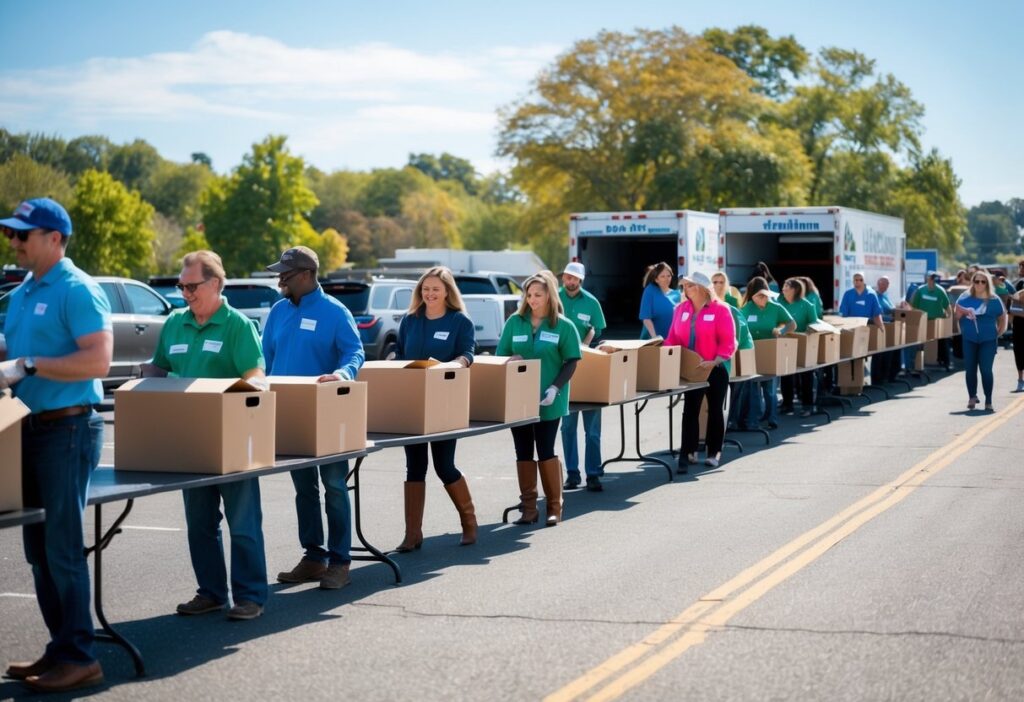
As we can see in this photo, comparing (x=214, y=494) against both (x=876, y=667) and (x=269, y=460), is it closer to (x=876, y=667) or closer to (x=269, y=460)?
(x=269, y=460)

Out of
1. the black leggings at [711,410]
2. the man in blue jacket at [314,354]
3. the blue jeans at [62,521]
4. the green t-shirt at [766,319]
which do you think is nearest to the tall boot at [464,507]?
the man in blue jacket at [314,354]

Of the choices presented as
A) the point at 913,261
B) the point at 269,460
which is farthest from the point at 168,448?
the point at 913,261

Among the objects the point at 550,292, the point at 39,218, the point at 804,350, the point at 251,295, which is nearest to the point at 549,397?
the point at 550,292

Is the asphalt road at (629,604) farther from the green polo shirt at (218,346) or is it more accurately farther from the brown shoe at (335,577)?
the green polo shirt at (218,346)

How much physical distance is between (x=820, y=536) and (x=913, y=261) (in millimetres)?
65528

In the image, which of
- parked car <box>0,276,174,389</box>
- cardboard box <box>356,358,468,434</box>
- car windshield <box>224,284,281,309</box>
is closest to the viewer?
cardboard box <box>356,358,468,434</box>

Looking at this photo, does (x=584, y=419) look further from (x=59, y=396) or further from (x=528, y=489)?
(x=59, y=396)

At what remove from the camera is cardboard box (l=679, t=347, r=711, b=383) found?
13.8 metres

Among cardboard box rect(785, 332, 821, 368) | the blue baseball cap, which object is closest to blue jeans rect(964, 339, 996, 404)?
cardboard box rect(785, 332, 821, 368)

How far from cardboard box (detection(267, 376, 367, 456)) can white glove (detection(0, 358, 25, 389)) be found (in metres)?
2.04

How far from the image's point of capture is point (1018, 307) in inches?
856

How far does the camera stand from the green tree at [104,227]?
79438mm

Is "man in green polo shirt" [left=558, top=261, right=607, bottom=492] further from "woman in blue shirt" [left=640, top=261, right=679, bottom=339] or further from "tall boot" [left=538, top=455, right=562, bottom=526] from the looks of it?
"woman in blue shirt" [left=640, top=261, right=679, bottom=339]

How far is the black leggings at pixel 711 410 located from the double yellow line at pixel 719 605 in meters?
2.08
